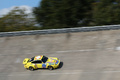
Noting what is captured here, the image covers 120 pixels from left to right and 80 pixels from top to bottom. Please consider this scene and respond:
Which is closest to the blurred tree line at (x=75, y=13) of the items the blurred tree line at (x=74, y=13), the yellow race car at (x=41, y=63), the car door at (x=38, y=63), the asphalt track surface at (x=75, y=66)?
the blurred tree line at (x=74, y=13)

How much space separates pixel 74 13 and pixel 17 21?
47.1 ft

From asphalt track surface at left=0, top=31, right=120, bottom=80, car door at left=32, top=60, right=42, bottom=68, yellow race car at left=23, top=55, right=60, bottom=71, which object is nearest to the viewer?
asphalt track surface at left=0, top=31, right=120, bottom=80

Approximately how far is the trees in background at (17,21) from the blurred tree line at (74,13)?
998mm

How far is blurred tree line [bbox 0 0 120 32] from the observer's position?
25.8m

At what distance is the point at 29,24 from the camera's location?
37.6 meters

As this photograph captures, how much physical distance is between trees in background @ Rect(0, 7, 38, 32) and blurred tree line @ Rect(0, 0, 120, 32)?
1.00 meters

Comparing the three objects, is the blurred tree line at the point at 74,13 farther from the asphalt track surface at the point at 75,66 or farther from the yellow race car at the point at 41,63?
the yellow race car at the point at 41,63

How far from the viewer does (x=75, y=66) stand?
14.5 meters

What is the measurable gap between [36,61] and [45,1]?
18955 millimetres

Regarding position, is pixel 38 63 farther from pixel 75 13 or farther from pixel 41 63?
pixel 75 13

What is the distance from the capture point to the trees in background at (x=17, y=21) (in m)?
35.8

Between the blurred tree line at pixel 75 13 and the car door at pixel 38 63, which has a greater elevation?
the blurred tree line at pixel 75 13

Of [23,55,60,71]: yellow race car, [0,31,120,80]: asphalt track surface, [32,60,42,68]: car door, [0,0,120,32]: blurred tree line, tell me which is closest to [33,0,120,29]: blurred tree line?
[0,0,120,32]: blurred tree line

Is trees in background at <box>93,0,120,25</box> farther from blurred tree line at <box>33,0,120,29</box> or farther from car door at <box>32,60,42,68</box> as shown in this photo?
car door at <box>32,60,42,68</box>
